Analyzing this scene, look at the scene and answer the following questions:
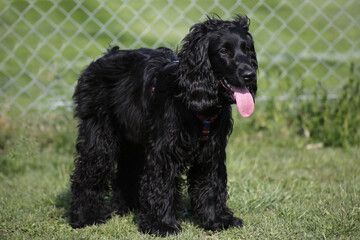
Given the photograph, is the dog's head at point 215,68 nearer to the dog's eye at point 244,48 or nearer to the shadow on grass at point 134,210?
the dog's eye at point 244,48

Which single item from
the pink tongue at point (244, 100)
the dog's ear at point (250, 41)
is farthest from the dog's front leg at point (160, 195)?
the dog's ear at point (250, 41)

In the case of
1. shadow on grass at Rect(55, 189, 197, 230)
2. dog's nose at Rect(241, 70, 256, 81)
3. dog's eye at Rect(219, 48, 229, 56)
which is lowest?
shadow on grass at Rect(55, 189, 197, 230)

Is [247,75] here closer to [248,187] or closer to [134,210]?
[248,187]

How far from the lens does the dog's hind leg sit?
10.8ft

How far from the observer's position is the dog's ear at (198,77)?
2.71 metres

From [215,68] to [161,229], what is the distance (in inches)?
44.2

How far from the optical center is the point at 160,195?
294 centimetres

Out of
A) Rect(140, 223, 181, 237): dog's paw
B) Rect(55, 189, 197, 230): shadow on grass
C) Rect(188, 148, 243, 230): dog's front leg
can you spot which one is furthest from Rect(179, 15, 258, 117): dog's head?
Rect(55, 189, 197, 230): shadow on grass

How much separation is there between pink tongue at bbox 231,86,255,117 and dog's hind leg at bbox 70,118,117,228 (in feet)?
3.59

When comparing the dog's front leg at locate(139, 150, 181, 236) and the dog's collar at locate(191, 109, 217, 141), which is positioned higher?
the dog's collar at locate(191, 109, 217, 141)

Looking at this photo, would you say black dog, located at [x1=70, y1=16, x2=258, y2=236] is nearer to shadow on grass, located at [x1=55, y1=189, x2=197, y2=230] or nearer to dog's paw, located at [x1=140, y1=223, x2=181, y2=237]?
dog's paw, located at [x1=140, y1=223, x2=181, y2=237]

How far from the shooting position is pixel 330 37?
7973 millimetres

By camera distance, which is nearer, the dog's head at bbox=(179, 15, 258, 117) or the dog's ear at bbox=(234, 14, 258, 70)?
the dog's head at bbox=(179, 15, 258, 117)

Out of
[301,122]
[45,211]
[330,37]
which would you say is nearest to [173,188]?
[45,211]
